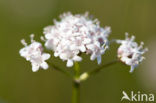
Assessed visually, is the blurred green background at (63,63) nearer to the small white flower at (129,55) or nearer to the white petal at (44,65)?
the small white flower at (129,55)

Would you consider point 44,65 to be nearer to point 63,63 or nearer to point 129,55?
point 129,55

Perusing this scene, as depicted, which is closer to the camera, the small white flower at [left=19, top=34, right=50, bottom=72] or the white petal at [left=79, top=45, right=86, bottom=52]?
the white petal at [left=79, top=45, right=86, bottom=52]

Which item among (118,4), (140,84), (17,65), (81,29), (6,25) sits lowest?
(81,29)

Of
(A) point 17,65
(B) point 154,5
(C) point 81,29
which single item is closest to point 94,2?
(B) point 154,5

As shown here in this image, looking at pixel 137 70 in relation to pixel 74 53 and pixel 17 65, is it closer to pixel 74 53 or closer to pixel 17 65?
pixel 17 65

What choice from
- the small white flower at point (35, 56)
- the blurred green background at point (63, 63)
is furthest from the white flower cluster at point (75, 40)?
the blurred green background at point (63, 63)

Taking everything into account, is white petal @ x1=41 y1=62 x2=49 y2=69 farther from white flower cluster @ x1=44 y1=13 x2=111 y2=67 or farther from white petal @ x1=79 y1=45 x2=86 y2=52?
white petal @ x1=79 y1=45 x2=86 y2=52

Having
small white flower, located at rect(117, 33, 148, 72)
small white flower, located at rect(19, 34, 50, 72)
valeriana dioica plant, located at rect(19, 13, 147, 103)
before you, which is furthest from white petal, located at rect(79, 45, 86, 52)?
small white flower, located at rect(117, 33, 148, 72)
